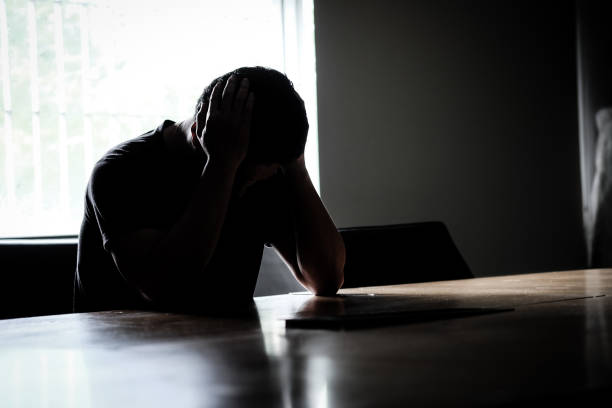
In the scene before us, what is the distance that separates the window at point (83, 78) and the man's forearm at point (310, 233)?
183cm

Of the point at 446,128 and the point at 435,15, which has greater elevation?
the point at 435,15

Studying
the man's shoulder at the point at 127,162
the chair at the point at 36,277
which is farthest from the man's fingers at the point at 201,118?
the chair at the point at 36,277

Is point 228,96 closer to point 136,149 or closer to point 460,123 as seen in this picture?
point 136,149

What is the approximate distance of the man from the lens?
4.53 ft

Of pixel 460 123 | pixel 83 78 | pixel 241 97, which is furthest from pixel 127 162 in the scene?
pixel 460 123

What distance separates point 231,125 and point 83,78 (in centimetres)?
205

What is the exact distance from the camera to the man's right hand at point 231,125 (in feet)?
4.76

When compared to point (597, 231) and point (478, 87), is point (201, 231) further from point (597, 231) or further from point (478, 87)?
point (597, 231)

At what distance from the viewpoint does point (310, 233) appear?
168cm

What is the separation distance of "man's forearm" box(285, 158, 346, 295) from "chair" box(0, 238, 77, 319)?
0.51m

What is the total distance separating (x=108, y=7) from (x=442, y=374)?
10.1 ft

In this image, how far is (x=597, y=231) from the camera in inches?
175

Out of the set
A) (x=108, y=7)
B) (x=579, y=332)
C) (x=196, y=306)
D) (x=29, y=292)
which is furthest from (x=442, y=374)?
(x=108, y=7)

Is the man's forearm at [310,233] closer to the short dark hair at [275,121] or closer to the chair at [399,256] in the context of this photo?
the short dark hair at [275,121]
